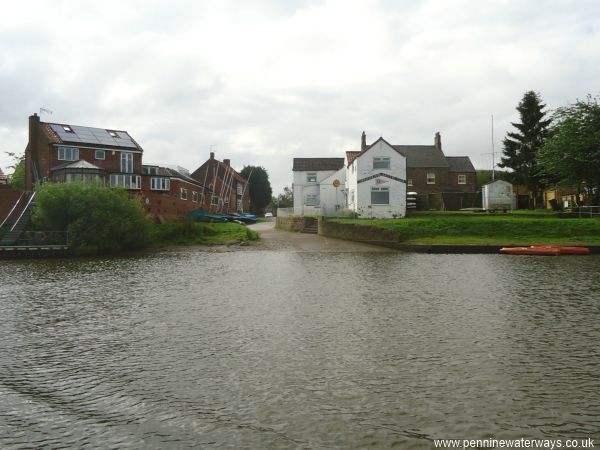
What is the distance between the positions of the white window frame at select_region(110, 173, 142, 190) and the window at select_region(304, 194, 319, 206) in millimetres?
21169

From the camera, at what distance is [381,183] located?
5416cm

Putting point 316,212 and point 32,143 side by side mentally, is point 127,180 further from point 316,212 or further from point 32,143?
point 316,212

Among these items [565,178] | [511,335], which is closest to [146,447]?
[511,335]

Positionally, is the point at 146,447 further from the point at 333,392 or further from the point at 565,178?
the point at 565,178

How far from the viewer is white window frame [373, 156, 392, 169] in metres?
54.2

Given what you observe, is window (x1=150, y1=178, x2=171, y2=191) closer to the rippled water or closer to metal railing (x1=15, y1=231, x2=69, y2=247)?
metal railing (x1=15, y1=231, x2=69, y2=247)

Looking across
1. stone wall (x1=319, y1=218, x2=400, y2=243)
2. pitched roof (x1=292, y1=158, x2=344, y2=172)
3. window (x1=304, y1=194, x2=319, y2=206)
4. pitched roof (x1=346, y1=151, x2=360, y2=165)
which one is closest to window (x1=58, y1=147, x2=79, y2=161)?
pitched roof (x1=292, y1=158, x2=344, y2=172)

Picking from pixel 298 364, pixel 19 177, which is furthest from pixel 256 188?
pixel 298 364

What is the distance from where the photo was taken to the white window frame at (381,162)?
54.2 m

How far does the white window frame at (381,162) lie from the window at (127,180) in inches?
1140

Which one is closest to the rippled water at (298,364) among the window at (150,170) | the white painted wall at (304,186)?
the white painted wall at (304,186)

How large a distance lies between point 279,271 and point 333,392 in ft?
63.2

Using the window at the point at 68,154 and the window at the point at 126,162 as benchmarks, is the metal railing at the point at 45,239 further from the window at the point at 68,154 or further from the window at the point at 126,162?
the window at the point at 126,162

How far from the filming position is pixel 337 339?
12.4 meters
